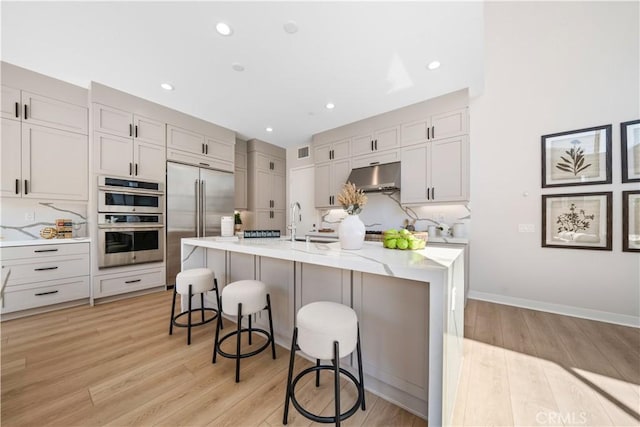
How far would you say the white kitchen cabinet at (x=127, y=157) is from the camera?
117 inches

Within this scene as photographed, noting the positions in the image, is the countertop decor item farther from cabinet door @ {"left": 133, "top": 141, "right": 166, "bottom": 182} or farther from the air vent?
the air vent

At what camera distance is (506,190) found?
121 inches

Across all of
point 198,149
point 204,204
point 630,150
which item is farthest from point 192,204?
point 630,150

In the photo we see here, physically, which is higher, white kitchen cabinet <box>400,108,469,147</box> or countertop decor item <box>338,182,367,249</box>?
white kitchen cabinet <box>400,108,469,147</box>

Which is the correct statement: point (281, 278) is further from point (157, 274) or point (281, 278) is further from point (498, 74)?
point (498, 74)

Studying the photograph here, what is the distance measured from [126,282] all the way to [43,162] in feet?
5.82

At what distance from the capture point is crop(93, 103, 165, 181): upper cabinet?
2.96m

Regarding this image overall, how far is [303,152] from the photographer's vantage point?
204 inches

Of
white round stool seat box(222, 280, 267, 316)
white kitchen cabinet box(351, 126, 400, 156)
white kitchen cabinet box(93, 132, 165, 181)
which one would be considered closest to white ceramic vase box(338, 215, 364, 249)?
white round stool seat box(222, 280, 267, 316)

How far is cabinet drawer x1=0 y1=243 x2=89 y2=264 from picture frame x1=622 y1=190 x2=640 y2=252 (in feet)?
20.8

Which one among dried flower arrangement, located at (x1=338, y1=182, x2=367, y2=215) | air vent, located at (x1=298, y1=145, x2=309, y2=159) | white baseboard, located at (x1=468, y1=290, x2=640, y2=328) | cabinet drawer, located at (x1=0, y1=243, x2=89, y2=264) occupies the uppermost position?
air vent, located at (x1=298, y1=145, x2=309, y2=159)

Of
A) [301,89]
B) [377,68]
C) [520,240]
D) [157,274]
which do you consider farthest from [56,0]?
[520,240]

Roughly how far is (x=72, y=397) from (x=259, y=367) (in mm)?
1127

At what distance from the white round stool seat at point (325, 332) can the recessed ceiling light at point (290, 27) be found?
7.71 feet
